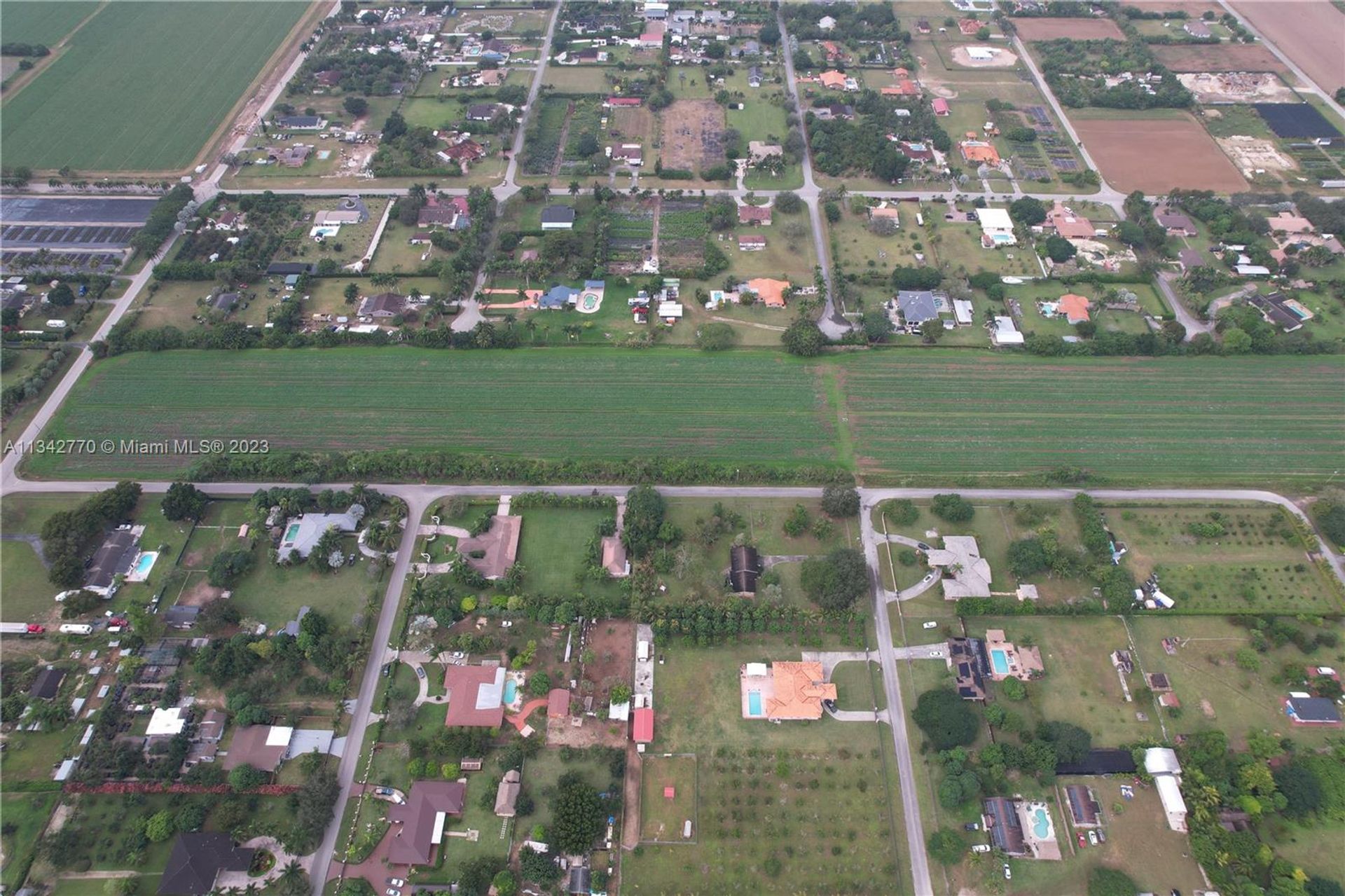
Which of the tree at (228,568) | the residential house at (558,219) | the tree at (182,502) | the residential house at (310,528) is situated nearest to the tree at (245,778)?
the tree at (228,568)

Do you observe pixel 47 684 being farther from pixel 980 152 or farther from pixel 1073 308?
pixel 980 152

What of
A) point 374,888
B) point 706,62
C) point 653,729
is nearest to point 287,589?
point 374,888

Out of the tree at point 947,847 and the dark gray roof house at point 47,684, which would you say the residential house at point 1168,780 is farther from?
the dark gray roof house at point 47,684

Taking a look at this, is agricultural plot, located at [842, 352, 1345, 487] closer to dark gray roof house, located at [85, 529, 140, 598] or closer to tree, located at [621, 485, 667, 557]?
tree, located at [621, 485, 667, 557]

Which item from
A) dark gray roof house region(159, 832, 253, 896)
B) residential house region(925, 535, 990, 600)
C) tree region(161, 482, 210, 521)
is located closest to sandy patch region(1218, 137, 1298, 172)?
residential house region(925, 535, 990, 600)

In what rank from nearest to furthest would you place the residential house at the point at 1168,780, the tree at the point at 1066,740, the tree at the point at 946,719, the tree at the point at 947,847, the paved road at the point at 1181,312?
the tree at the point at 947,847
the residential house at the point at 1168,780
the tree at the point at 1066,740
the tree at the point at 946,719
the paved road at the point at 1181,312

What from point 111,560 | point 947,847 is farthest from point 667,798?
point 111,560

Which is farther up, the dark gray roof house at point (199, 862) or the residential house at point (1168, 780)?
the residential house at point (1168, 780)
